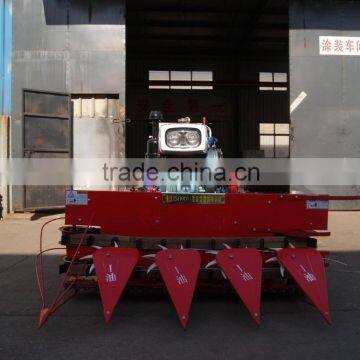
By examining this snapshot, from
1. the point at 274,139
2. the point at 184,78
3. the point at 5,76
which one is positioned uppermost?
the point at 184,78

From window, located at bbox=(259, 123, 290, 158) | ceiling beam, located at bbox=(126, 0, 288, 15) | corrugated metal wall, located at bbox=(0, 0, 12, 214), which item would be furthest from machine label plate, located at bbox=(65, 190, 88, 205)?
window, located at bbox=(259, 123, 290, 158)

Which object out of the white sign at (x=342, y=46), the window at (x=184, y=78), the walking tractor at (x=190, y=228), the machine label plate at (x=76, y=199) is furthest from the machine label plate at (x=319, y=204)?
the window at (x=184, y=78)

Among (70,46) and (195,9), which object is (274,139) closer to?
(195,9)

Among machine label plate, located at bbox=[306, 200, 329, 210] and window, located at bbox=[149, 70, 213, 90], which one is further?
window, located at bbox=[149, 70, 213, 90]

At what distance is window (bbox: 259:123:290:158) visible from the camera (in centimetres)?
2353

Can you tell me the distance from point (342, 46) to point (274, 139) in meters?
11.1

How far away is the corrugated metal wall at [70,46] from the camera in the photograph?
11984 millimetres

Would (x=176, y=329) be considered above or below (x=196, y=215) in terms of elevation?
below

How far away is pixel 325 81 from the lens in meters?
12.7

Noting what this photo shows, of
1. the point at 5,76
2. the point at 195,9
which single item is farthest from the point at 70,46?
the point at 195,9

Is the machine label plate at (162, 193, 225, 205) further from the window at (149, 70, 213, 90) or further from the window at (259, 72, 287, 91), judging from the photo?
the window at (259, 72, 287, 91)

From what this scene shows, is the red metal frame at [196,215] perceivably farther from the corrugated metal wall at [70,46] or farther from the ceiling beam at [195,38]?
the ceiling beam at [195,38]

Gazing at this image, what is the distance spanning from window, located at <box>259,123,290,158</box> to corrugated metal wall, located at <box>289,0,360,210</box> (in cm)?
1075

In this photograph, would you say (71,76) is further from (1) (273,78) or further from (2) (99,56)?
(1) (273,78)
